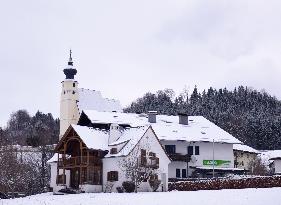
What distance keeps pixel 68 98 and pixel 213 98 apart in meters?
69.1

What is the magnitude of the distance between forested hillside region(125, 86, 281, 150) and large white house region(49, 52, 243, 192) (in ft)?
123

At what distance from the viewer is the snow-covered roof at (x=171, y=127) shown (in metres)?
63.2

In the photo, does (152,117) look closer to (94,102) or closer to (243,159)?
(94,102)

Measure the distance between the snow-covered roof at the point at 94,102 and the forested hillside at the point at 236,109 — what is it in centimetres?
1727

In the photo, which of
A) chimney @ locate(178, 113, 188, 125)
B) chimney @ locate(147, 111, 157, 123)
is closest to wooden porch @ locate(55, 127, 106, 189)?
chimney @ locate(147, 111, 157, 123)

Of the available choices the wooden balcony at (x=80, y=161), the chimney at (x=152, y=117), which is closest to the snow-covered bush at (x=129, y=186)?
the wooden balcony at (x=80, y=161)

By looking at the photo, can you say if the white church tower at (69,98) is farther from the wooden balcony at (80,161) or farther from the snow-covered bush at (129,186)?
the snow-covered bush at (129,186)

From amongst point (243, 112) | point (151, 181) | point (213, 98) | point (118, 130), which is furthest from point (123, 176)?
point (213, 98)

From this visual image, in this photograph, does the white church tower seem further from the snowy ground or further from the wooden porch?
the snowy ground

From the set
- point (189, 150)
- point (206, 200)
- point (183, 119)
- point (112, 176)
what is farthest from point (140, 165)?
point (183, 119)

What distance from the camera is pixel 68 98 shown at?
85938 mm

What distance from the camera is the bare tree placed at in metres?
47.2

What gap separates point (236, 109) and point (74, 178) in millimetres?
93133

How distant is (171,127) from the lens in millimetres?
65875
